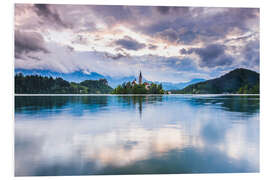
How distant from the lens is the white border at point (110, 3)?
3.19 m

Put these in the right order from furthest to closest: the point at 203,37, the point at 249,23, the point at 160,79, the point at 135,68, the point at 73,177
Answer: the point at 160,79, the point at 135,68, the point at 203,37, the point at 249,23, the point at 73,177

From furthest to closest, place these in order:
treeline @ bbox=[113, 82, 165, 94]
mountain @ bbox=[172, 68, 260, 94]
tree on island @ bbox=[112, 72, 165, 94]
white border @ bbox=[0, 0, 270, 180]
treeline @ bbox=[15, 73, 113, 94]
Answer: treeline @ bbox=[113, 82, 165, 94]
tree on island @ bbox=[112, 72, 165, 94]
mountain @ bbox=[172, 68, 260, 94]
treeline @ bbox=[15, 73, 113, 94]
white border @ bbox=[0, 0, 270, 180]

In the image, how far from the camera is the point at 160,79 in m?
9.00

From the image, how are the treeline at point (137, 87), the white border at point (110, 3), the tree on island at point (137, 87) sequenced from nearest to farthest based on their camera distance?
the white border at point (110, 3) < the tree on island at point (137, 87) < the treeline at point (137, 87)

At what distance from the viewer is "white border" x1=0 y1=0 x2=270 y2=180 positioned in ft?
10.5

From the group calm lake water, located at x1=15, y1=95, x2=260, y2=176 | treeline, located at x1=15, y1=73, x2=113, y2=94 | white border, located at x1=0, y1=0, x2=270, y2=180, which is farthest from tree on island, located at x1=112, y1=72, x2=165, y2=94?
calm lake water, located at x1=15, y1=95, x2=260, y2=176

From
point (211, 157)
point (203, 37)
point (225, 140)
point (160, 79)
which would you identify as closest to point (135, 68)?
point (160, 79)

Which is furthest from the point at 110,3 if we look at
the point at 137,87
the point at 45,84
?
the point at 137,87

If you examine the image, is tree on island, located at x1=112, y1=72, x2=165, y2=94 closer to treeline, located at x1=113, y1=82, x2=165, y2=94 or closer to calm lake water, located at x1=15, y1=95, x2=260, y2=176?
treeline, located at x1=113, y1=82, x2=165, y2=94

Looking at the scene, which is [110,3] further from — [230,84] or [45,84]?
[45,84]

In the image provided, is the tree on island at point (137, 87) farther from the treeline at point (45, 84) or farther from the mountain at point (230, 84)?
→ the mountain at point (230, 84)

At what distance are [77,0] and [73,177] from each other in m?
3.92

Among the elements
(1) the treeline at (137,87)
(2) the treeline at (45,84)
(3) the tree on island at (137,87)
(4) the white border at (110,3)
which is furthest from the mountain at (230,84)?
(2) the treeline at (45,84)
